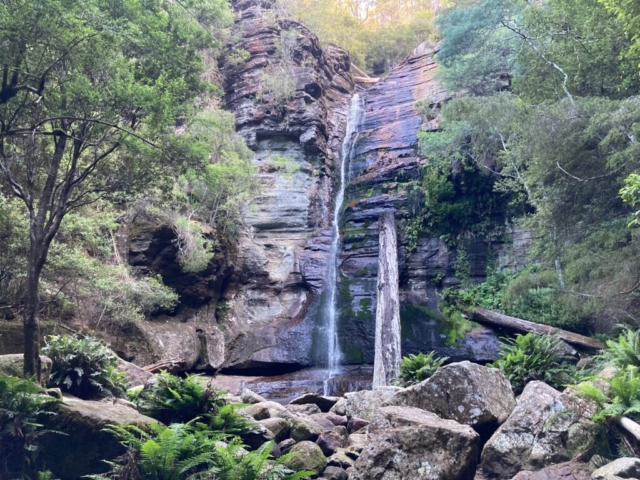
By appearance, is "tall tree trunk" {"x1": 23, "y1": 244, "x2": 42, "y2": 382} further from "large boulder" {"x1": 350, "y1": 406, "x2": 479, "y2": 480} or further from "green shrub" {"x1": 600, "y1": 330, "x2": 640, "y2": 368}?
"green shrub" {"x1": 600, "y1": 330, "x2": 640, "y2": 368}

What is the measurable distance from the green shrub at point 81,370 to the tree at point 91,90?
67 centimetres

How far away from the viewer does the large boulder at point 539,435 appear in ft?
19.6

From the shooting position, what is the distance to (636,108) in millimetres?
9000

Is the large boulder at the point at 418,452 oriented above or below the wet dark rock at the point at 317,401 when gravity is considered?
above

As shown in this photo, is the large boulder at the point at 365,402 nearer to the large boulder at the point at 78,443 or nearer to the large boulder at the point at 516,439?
the large boulder at the point at 516,439

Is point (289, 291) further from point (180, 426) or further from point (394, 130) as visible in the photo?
point (180, 426)

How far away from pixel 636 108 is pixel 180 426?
9121 mm

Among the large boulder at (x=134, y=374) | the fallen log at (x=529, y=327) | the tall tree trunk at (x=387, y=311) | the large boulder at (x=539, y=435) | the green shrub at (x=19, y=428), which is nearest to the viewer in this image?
the green shrub at (x=19, y=428)

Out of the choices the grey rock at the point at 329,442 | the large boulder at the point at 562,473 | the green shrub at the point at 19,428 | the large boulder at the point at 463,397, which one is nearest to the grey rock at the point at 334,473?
the grey rock at the point at 329,442

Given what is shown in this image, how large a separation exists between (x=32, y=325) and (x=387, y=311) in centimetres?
973

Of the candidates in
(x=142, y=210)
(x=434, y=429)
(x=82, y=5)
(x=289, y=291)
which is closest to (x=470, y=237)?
(x=289, y=291)

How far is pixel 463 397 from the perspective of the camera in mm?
6930

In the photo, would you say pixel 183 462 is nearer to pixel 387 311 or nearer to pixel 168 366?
pixel 168 366

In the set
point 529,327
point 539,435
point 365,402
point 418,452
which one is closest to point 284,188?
point 529,327
